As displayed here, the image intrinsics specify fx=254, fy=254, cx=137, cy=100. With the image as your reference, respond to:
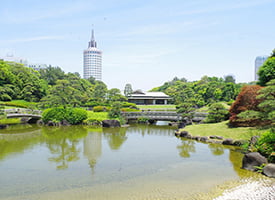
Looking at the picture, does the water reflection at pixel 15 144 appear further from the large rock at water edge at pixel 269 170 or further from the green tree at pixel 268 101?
the green tree at pixel 268 101

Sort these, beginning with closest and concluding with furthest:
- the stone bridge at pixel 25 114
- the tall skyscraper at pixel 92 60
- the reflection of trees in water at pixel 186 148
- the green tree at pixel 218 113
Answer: the reflection of trees in water at pixel 186 148 < the green tree at pixel 218 113 < the stone bridge at pixel 25 114 < the tall skyscraper at pixel 92 60

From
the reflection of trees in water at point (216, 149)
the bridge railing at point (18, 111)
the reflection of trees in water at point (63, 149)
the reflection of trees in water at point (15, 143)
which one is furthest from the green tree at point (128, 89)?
the reflection of trees in water at point (216, 149)

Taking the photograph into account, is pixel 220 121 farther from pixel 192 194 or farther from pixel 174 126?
pixel 192 194

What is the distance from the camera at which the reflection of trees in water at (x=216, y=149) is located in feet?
59.2

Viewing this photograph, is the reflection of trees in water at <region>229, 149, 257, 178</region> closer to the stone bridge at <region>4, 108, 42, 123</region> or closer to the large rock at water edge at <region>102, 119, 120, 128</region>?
the large rock at water edge at <region>102, 119, 120, 128</region>

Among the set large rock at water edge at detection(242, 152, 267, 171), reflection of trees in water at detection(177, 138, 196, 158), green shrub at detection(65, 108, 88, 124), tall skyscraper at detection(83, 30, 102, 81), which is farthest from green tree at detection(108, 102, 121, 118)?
tall skyscraper at detection(83, 30, 102, 81)

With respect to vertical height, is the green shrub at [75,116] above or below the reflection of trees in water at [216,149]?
above

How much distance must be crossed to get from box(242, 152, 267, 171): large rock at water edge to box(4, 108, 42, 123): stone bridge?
27.3 meters

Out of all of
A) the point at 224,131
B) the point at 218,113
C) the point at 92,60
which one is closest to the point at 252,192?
the point at 224,131

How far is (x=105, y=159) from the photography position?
16.3m

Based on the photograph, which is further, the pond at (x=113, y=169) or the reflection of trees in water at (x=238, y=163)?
the reflection of trees in water at (x=238, y=163)

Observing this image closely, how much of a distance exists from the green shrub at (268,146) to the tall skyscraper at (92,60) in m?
184

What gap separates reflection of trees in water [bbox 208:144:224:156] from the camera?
59.2 feet

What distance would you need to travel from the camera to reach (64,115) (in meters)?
35.0
